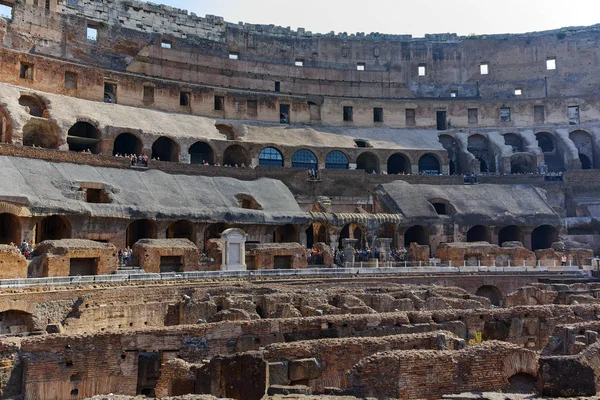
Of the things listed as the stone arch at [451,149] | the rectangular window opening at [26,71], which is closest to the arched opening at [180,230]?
the rectangular window opening at [26,71]

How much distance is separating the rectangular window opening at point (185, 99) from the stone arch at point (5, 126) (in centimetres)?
1674

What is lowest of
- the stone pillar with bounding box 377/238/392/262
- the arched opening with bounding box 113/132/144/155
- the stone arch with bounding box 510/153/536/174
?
the stone pillar with bounding box 377/238/392/262

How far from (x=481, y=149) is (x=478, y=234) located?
59.9 ft

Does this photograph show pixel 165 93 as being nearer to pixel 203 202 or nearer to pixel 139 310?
pixel 203 202

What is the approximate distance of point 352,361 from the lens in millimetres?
11516

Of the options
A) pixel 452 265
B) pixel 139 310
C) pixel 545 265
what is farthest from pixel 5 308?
pixel 545 265

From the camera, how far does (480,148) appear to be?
55250mm

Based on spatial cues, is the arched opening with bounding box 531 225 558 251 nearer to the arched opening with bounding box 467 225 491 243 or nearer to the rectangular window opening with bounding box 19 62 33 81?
the arched opening with bounding box 467 225 491 243

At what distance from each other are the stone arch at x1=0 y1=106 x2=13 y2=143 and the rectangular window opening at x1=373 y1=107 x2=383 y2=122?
35.2 meters

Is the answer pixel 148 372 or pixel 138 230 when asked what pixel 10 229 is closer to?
pixel 138 230

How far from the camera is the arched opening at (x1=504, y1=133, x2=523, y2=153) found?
2128 inches

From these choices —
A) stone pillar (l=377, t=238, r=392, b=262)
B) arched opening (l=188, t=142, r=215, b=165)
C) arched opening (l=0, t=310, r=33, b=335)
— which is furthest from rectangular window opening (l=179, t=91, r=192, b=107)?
arched opening (l=0, t=310, r=33, b=335)

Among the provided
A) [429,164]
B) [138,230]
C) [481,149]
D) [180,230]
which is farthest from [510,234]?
[138,230]

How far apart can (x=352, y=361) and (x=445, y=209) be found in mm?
30299
